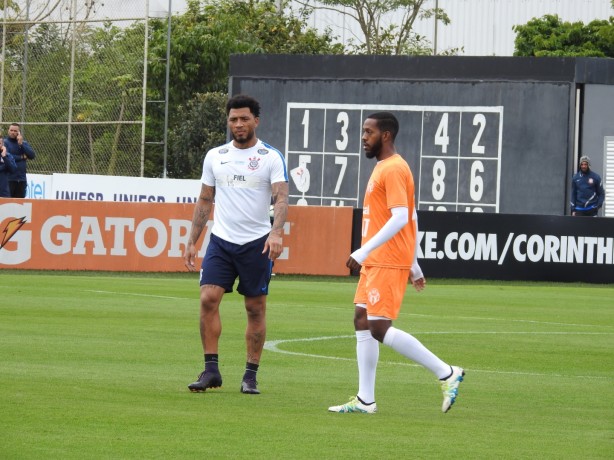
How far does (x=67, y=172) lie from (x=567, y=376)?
27.2 metres

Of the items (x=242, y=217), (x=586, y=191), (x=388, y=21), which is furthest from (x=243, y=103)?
(x=388, y=21)

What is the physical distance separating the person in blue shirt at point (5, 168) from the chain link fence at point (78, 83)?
8.04 meters

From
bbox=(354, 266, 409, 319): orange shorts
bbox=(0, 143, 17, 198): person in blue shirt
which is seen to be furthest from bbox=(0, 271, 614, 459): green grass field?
bbox=(0, 143, 17, 198): person in blue shirt

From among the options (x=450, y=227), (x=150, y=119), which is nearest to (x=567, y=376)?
(x=450, y=227)

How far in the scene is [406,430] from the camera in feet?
28.0

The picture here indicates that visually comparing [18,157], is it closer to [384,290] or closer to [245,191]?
[245,191]

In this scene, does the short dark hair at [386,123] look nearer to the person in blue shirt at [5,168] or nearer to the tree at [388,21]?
the person in blue shirt at [5,168]

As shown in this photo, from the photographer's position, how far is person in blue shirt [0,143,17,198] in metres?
28.8

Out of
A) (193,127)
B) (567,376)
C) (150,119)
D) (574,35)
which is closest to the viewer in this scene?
(567,376)

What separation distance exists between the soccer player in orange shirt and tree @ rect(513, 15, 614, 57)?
5519cm

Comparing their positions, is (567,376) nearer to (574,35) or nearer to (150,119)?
(150,119)

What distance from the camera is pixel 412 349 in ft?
31.0

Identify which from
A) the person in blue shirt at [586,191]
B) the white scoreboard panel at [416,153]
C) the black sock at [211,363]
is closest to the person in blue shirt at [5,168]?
the white scoreboard panel at [416,153]

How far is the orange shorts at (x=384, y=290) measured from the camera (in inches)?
370
